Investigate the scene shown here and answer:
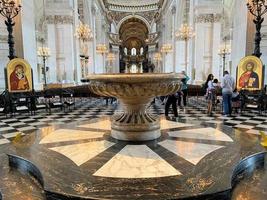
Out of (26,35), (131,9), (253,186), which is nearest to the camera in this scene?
(253,186)

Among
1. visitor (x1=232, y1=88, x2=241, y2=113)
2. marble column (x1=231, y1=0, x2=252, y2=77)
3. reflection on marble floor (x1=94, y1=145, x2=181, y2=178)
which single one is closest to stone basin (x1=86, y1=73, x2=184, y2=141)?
reflection on marble floor (x1=94, y1=145, x2=181, y2=178)

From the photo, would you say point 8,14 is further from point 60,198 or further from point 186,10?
point 186,10

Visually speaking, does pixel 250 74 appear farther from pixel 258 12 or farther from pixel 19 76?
pixel 19 76

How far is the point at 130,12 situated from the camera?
41469 mm

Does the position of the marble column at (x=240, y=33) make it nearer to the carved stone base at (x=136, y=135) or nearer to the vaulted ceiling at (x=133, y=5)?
the carved stone base at (x=136, y=135)

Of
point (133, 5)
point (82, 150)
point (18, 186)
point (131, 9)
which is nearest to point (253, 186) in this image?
point (82, 150)

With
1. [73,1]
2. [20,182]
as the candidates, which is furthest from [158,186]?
[73,1]

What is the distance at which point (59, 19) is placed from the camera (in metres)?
14.1

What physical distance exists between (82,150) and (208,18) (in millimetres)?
13192

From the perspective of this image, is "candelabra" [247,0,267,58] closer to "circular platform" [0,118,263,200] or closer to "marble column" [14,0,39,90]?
"circular platform" [0,118,263,200]

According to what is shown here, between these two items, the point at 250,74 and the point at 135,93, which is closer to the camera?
the point at 135,93

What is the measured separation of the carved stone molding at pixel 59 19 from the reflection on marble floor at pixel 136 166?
42.6ft

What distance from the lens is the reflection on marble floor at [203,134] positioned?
339cm

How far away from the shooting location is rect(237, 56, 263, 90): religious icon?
8125mm
